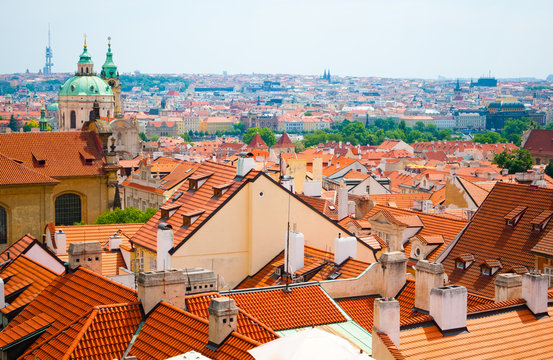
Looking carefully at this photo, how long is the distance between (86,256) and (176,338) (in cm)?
590

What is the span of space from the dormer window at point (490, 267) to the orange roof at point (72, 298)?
1277cm

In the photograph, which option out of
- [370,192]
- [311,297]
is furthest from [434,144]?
[311,297]

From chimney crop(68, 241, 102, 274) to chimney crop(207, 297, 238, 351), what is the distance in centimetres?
667

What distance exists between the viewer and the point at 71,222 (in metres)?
51.6

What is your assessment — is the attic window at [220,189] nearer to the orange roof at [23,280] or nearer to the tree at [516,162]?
the orange roof at [23,280]

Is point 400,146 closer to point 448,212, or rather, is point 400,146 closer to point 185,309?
point 448,212

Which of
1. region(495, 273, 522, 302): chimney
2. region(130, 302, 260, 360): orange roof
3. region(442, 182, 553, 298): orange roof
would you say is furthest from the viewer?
region(442, 182, 553, 298): orange roof

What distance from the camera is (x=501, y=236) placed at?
29.3 metres

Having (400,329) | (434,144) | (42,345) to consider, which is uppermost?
(400,329)

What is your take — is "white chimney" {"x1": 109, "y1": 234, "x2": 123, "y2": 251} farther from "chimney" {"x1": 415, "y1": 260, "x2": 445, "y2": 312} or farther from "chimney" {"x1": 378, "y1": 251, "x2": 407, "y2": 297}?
"chimney" {"x1": 415, "y1": 260, "x2": 445, "y2": 312}

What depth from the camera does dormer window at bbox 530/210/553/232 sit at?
28.3m

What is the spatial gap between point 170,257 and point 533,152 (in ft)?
374

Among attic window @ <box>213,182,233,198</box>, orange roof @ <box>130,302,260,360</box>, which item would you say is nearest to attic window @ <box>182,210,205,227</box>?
attic window @ <box>213,182,233,198</box>

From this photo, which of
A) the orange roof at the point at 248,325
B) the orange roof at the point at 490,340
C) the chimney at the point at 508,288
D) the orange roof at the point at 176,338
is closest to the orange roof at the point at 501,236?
the chimney at the point at 508,288
